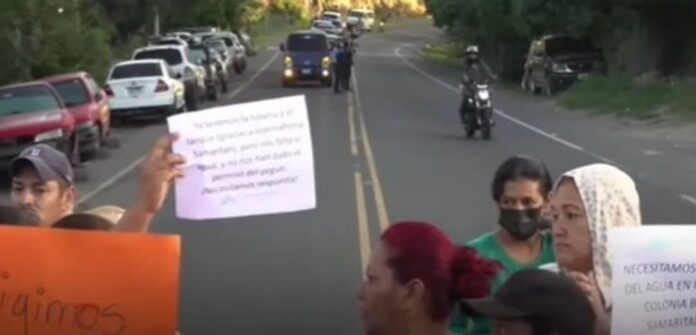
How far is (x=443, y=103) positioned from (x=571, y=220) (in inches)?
1724

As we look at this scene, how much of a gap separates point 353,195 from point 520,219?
15881 millimetres

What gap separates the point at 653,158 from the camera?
29.5 metres

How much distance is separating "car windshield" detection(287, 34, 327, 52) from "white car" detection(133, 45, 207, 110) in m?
11.0

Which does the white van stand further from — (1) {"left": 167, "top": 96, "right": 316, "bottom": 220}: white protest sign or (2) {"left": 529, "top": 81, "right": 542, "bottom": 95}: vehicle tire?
(1) {"left": 167, "top": 96, "right": 316, "bottom": 220}: white protest sign

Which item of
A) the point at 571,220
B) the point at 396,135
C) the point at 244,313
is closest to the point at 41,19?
the point at 396,135

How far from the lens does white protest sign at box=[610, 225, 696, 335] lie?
4.61 metres

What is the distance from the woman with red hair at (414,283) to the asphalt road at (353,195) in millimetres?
7704

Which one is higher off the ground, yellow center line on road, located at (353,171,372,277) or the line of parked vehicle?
yellow center line on road, located at (353,171,372,277)

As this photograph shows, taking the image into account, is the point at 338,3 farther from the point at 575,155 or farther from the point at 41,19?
the point at 575,155

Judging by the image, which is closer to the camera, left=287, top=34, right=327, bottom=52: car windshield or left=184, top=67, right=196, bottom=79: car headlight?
left=184, top=67, right=196, bottom=79: car headlight

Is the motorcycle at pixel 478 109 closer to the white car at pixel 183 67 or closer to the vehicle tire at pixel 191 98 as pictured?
the vehicle tire at pixel 191 98

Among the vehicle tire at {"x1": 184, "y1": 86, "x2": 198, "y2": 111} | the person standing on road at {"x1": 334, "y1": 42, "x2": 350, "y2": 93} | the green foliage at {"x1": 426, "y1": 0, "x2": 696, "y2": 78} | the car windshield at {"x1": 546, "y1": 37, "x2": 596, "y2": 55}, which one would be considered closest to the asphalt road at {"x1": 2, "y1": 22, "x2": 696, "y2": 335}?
the vehicle tire at {"x1": 184, "y1": 86, "x2": 198, "y2": 111}

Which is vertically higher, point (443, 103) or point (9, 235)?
point (9, 235)

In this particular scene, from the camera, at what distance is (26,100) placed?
27.2 metres
